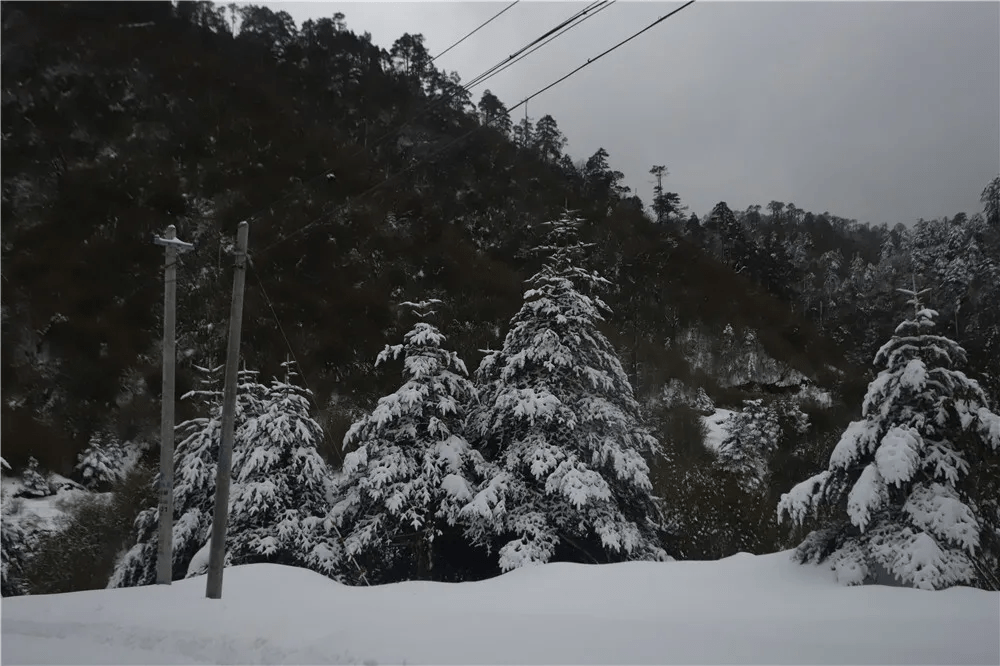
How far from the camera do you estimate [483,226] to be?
58.5m

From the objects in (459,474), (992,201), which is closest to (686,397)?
(459,474)

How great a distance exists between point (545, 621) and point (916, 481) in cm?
511

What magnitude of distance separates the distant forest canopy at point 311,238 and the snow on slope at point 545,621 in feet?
73.0

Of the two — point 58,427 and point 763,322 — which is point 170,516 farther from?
point 763,322

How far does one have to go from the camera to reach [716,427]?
4075cm

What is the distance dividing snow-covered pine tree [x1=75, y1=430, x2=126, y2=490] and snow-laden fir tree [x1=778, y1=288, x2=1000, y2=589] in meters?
31.7

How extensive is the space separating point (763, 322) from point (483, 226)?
27686mm

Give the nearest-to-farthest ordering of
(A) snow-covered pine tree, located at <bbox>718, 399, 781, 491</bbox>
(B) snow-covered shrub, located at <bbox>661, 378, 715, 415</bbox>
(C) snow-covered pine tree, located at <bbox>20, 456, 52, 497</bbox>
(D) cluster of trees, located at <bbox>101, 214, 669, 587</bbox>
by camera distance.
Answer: (D) cluster of trees, located at <bbox>101, 214, 669, 587</bbox> < (C) snow-covered pine tree, located at <bbox>20, 456, 52, 497</bbox> < (A) snow-covered pine tree, located at <bbox>718, 399, 781, 491</bbox> < (B) snow-covered shrub, located at <bbox>661, 378, 715, 415</bbox>

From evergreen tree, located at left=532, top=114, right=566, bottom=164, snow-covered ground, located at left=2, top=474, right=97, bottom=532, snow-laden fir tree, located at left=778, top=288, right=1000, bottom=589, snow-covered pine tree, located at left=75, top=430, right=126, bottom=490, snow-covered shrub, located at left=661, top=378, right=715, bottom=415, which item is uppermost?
evergreen tree, located at left=532, top=114, right=566, bottom=164

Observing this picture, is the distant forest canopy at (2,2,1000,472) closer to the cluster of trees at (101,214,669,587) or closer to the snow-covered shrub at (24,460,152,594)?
the snow-covered shrub at (24,460,152,594)

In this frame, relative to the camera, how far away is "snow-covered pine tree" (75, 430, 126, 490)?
30.5 meters

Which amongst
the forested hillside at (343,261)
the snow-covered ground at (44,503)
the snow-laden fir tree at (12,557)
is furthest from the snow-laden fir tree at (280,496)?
the snow-covered ground at (44,503)

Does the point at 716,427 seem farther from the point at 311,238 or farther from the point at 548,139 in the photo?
the point at 548,139

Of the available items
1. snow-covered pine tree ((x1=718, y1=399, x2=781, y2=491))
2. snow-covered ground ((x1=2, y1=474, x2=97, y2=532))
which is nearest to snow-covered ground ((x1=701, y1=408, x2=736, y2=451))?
snow-covered pine tree ((x1=718, y1=399, x2=781, y2=491))
